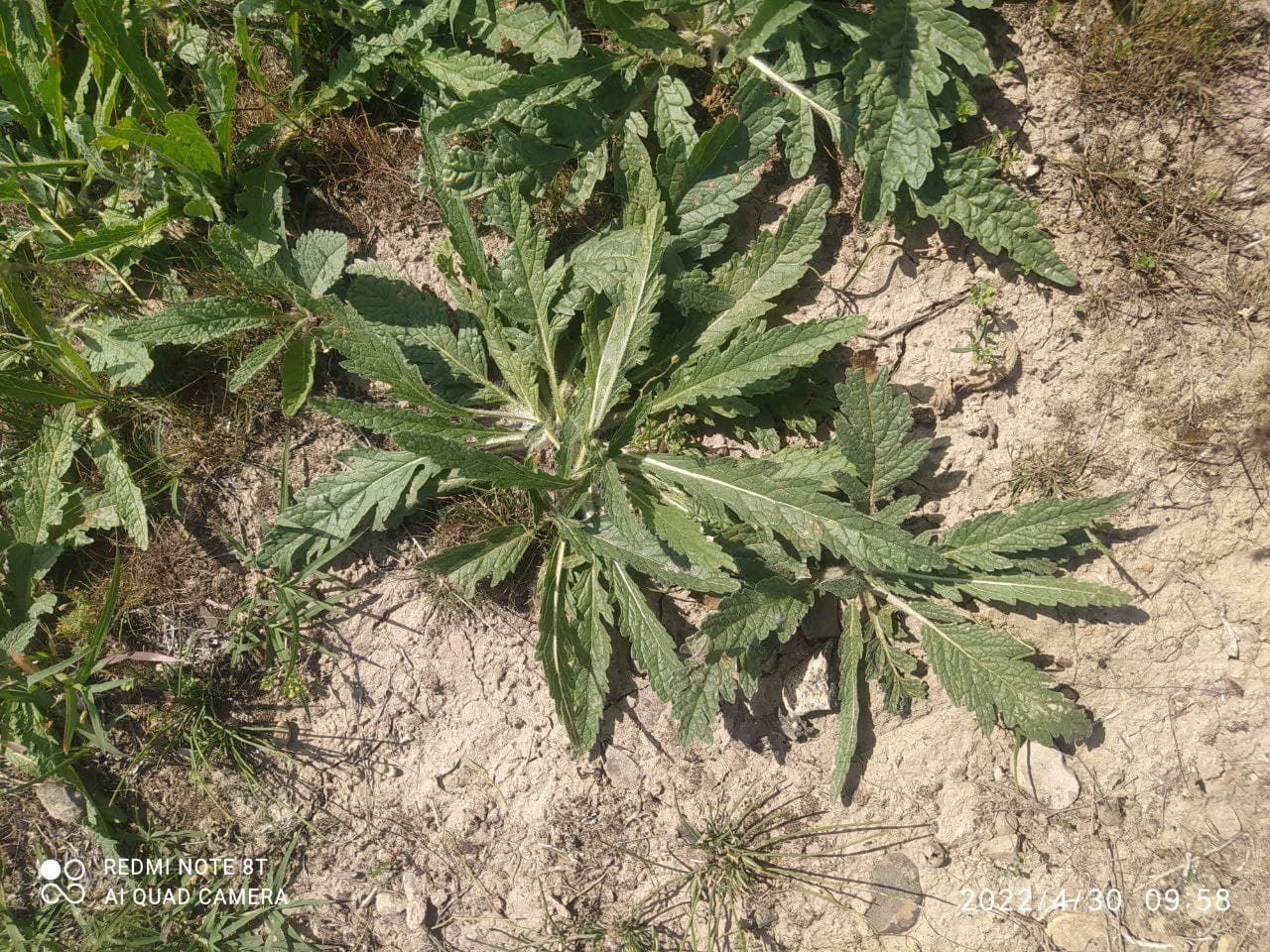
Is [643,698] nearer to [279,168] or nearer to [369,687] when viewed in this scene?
[369,687]

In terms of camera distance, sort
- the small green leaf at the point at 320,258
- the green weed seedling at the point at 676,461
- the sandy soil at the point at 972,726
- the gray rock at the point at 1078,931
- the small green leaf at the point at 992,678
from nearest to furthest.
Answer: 1. the green weed seedling at the point at 676,461
2. the small green leaf at the point at 992,678
3. the sandy soil at the point at 972,726
4. the gray rock at the point at 1078,931
5. the small green leaf at the point at 320,258

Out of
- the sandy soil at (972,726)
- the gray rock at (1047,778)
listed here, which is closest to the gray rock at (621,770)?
the sandy soil at (972,726)

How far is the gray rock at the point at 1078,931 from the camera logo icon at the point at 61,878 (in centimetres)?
401

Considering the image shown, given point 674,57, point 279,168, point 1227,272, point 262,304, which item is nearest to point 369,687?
point 262,304

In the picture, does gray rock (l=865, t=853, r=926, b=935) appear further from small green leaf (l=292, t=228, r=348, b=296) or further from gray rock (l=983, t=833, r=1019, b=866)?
small green leaf (l=292, t=228, r=348, b=296)

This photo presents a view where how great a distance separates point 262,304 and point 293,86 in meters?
0.89

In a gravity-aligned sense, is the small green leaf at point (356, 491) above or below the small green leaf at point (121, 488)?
above

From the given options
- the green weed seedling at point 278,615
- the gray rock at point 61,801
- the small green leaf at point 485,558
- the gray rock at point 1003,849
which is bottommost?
the gray rock at point 61,801

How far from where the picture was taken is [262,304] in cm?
309

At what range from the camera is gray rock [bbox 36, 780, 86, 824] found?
3258mm

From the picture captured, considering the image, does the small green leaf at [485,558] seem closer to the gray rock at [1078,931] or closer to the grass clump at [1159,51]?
the gray rock at [1078,931]

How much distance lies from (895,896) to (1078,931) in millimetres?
693

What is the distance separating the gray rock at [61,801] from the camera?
3.26 metres

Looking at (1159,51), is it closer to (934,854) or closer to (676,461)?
(676,461)
